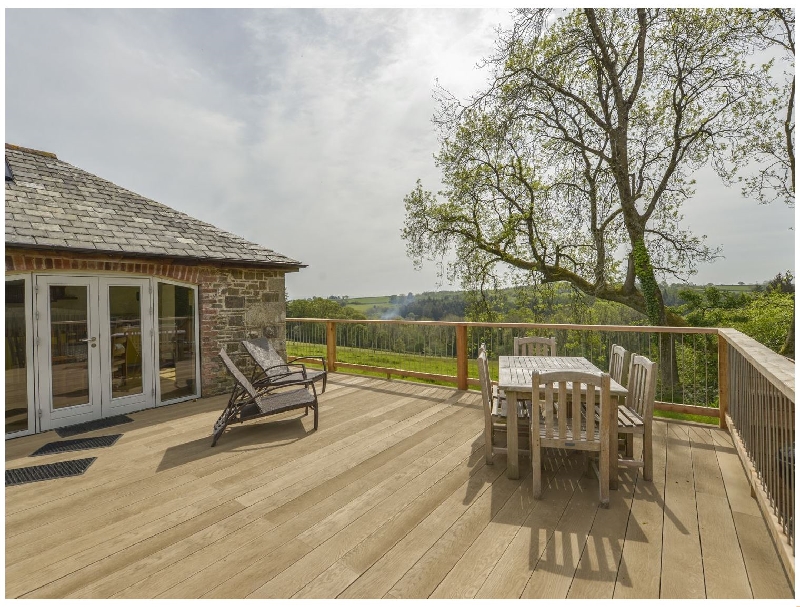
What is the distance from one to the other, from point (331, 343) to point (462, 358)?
2876 millimetres

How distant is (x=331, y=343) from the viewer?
7684 millimetres

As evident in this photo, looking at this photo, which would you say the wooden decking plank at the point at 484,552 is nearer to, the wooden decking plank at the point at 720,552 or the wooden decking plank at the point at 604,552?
the wooden decking plank at the point at 604,552

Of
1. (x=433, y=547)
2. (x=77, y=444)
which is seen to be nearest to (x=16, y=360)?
(x=77, y=444)

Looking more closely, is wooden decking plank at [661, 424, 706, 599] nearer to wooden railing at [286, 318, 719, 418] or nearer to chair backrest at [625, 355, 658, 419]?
chair backrest at [625, 355, 658, 419]

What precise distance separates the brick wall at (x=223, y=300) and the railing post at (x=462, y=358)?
3.11m

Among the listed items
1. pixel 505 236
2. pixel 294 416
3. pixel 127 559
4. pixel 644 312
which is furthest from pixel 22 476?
pixel 644 312

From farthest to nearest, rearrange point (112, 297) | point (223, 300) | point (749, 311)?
point (749, 311) → point (223, 300) → point (112, 297)

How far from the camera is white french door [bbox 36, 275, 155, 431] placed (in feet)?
15.1

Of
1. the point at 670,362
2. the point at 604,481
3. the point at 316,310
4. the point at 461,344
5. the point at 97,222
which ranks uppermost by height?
the point at 97,222

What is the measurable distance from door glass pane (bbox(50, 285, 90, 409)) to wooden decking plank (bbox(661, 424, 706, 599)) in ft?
20.0

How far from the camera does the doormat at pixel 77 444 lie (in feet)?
12.9

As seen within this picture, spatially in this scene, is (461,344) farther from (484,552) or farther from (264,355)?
(484,552)

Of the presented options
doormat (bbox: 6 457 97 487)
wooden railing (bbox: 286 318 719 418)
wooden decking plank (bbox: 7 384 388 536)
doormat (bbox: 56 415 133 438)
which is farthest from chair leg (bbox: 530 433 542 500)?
doormat (bbox: 56 415 133 438)

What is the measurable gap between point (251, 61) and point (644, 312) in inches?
444
